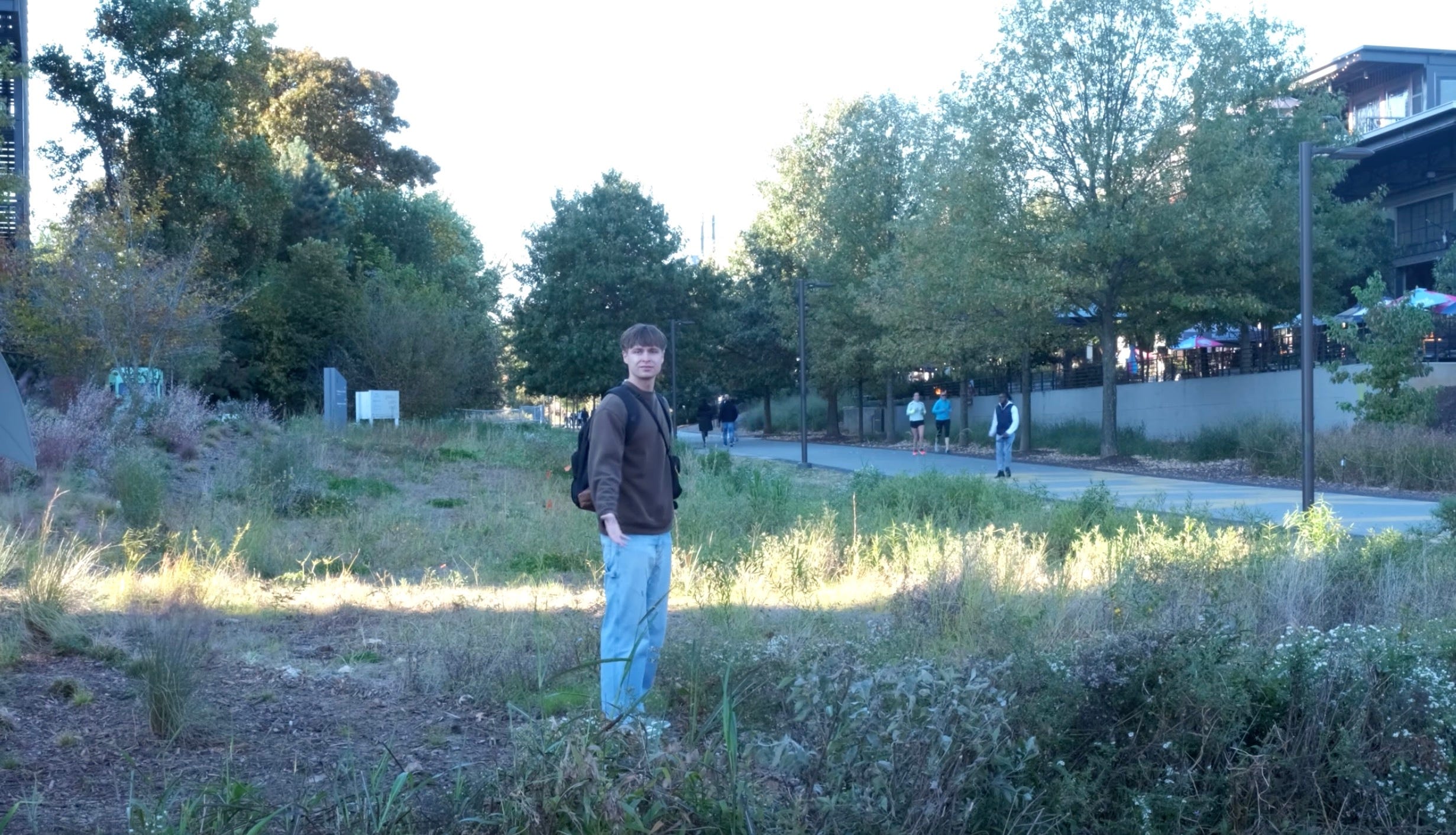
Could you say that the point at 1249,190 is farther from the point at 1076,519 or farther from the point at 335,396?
the point at 335,396

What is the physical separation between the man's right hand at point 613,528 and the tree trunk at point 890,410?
37939 mm

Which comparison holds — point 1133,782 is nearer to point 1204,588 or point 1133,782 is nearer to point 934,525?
point 1204,588

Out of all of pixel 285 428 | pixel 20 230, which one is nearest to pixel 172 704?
pixel 285 428

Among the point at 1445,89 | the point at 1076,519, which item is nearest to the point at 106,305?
the point at 1076,519

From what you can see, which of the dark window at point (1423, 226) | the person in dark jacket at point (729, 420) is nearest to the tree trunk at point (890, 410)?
the person in dark jacket at point (729, 420)

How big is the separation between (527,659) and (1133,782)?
9.58ft

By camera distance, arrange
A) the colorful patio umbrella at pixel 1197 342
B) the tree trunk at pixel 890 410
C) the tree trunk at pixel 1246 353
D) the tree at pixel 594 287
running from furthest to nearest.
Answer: the tree trunk at pixel 890 410 → the tree at pixel 594 287 → the colorful patio umbrella at pixel 1197 342 → the tree trunk at pixel 1246 353

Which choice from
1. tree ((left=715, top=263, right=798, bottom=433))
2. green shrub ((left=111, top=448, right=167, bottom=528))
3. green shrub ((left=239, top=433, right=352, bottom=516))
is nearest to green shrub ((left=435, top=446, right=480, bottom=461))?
green shrub ((left=239, top=433, right=352, bottom=516))

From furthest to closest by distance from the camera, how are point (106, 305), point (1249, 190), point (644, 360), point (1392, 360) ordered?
1. point (1249, 190)
2. point (1392, 360)
3. point (106, 305)
4. point (644, 360)

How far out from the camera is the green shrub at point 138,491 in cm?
1117

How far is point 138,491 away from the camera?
11.4 m

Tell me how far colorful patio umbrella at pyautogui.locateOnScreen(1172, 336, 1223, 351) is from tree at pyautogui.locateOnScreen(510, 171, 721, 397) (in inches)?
614

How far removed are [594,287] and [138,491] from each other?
3206 cm

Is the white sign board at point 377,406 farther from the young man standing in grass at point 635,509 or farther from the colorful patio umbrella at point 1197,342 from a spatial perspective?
the young man standing in grass at point 635,509
